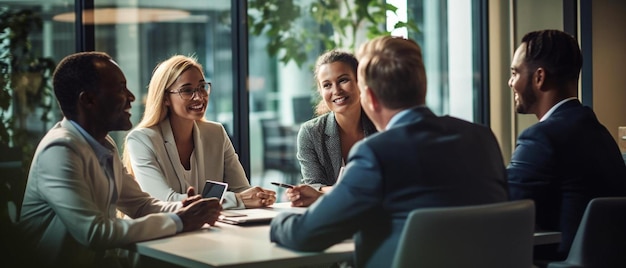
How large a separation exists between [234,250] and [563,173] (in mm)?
1211

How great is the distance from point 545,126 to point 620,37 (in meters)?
3.14

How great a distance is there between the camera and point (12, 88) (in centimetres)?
450

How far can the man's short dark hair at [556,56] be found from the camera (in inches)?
124

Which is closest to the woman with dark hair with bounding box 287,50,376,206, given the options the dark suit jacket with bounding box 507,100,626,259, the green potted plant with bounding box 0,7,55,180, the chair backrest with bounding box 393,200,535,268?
the dark suit jacket with bounding box 507,100,626,259

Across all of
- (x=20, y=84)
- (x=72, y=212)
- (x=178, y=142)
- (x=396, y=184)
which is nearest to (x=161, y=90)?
(x=178, y=142)

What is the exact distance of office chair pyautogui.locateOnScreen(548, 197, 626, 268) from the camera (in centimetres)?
277

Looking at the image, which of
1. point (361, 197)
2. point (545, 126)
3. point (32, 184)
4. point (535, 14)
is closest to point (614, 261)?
point (545, 126)

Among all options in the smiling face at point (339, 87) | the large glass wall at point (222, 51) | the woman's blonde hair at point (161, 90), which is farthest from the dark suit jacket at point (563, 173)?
the large glass wall at point (222, 51)

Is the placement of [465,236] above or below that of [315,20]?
below

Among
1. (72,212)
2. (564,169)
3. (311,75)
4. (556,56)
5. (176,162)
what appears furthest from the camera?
(311,75)

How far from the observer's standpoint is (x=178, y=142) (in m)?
3.86

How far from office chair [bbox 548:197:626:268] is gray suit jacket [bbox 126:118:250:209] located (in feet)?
4.41

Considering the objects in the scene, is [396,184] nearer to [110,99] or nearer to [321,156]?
[110,99]

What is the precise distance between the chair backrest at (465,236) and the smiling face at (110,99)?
4.33 ft
